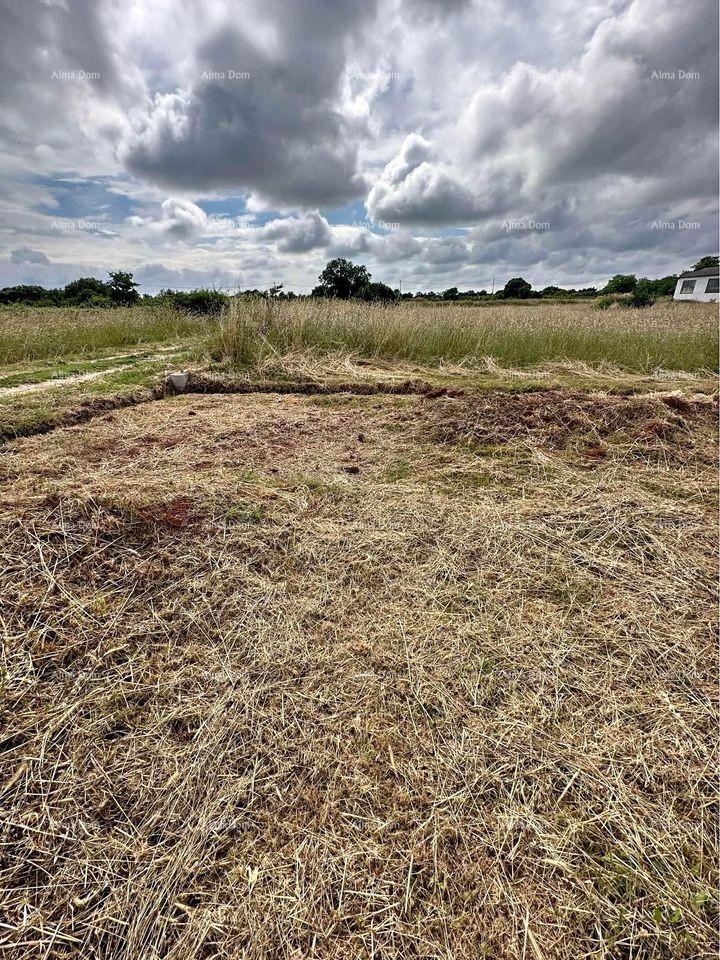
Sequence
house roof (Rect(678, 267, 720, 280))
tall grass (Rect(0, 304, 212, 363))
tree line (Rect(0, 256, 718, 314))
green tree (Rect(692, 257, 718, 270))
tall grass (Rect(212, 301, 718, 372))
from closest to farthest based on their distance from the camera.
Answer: tall grass (Rect(212, 301, 718, 372)) < tall grass (Rect(0, 304, 212, 363)) < tree line (Rect(0, 256, 718, 314)) < house roof (Rect(678, 267, 720, 280)) < green tree (Rect(692, 257, 718, 270))

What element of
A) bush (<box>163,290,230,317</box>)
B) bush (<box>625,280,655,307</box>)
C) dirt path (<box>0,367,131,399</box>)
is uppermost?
bush (<box>625,280,655,307</box>)

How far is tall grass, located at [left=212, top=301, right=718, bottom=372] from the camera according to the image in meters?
6.84

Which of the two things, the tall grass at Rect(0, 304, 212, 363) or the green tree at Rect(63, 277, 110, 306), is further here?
the green tree at Rect(63, 277, 110, 306)

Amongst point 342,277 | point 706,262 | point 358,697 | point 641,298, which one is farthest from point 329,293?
point 706,262

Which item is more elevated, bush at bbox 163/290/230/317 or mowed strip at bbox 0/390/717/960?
bush at bbox 163/290/230/317

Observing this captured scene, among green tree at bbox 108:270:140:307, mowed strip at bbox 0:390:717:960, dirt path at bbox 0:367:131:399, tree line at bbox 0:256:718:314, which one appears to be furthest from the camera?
green tree at bbox 108:270:140:307

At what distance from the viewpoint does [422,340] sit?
310 inches

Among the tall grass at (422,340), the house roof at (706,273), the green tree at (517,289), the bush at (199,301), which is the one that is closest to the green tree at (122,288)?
the bush at (199,301)

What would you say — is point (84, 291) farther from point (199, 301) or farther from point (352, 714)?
point (352, 714)

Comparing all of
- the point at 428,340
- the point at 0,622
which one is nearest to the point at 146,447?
the point at 0,622

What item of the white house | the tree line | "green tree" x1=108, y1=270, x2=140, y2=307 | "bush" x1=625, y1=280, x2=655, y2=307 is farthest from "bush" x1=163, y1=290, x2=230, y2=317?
the white house

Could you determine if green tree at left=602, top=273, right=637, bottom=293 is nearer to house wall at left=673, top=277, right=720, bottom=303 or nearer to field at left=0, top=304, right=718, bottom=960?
house wall at left=673, top=277, right=720, bottom=303

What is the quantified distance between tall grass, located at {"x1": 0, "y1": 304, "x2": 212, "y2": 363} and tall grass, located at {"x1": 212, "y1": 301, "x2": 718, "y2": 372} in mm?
3055

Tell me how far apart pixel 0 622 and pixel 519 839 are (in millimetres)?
2015
